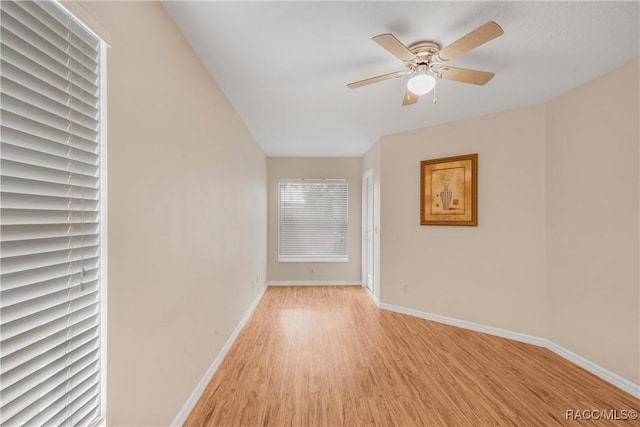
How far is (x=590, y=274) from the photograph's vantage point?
2.45 m

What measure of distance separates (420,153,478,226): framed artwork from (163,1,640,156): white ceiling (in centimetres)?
65

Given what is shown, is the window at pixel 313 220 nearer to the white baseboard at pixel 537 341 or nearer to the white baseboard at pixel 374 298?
the white baseboard at pixel 374 298

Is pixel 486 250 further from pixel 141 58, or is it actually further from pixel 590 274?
pixel 141 58

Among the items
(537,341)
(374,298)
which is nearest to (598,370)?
(537,341)

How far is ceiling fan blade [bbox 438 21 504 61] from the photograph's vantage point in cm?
139

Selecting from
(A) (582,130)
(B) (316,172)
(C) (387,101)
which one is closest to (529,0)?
(C) (387,101)

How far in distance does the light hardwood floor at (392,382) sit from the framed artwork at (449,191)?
4.53 feet

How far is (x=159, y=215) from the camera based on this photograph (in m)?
1.51

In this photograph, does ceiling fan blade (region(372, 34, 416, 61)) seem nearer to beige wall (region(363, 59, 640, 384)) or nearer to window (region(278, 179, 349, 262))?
beige wall (region(363, 59, 640, 384))

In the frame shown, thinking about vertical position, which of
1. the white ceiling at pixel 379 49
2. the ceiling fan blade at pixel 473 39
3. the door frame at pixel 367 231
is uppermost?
the white ceiling at pixel 379 49

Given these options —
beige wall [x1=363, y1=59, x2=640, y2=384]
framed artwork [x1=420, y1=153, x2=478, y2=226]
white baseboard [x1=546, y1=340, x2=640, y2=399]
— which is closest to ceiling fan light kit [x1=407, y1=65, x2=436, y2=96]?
beige wall [x1=363, y1=59, x2=640, y2=384]

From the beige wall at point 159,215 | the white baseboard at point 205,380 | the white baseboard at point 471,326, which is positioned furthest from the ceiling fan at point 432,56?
the white baseboard at point 471,326

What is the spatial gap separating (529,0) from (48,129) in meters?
2.31

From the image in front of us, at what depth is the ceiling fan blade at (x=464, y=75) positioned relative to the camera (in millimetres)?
1859
